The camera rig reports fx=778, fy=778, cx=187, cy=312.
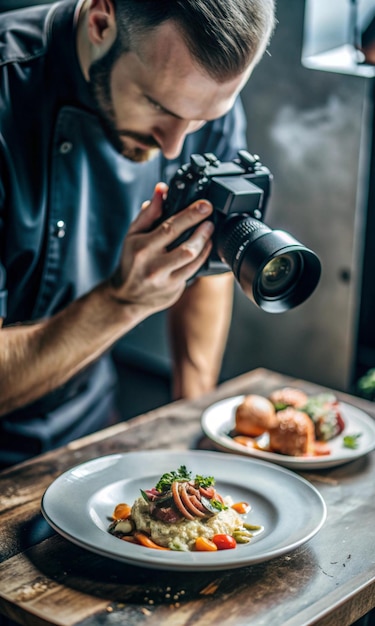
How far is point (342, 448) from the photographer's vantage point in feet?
4.44

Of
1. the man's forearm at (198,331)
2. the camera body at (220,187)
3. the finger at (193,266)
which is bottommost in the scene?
the man's forearm at (198,331)

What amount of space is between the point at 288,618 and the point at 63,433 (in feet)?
2.77

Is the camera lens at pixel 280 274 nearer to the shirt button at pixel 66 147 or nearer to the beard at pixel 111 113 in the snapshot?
the beard at pixel 111 113

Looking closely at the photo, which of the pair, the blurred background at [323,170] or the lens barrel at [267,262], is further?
the blurred background at [323,170]

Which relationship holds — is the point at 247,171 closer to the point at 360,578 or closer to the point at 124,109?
the point at 124,109

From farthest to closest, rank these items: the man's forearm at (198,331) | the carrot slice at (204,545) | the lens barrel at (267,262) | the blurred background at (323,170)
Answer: the blurred background at (323,170) < the man's forearm at (198,331) < the lens barrel at (267,262) < the carrot slice at (204,545)

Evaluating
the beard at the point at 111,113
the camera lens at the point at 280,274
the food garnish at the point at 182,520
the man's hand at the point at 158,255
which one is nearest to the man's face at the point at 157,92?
the beard at the point at 111,113

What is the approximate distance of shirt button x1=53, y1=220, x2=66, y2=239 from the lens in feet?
4.80

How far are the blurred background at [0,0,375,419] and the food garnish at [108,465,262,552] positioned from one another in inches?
44.1

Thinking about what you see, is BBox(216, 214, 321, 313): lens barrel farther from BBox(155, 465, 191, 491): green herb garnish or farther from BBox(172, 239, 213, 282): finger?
BBox(155, 465, 191, 491): green herb garnish

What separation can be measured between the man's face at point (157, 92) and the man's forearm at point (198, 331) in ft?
1.67

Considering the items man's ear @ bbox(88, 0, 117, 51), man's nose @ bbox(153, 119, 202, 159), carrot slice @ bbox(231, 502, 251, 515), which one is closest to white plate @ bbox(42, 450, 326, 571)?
carrot slice @ bbox(231, 502, 251, 515)

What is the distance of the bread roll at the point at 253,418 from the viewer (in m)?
1.37

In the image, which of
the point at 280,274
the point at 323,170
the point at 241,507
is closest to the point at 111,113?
the point at 280,274
